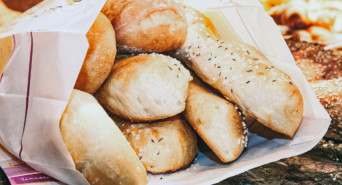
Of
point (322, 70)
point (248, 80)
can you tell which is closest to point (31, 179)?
point (248, 80)

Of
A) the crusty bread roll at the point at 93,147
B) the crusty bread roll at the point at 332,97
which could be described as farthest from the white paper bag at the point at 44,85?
the crusty bread roll at the point at 332,97

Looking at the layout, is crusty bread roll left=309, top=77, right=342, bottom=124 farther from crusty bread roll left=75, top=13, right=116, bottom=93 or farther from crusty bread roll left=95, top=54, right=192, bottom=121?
crusty bread roll left=75, top=13, right=116, bottom=93

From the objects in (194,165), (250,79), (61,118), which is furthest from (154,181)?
(250,79)

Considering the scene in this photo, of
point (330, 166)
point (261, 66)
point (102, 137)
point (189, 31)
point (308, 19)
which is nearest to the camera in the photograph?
point (102, 137)

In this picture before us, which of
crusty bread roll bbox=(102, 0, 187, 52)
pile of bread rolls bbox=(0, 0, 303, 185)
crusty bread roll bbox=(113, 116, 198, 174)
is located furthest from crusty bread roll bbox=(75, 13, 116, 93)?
crusty bread roll bbox=(113, 116, 198, 174)

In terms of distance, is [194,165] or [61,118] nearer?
[61,118]

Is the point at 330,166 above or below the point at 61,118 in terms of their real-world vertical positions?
below

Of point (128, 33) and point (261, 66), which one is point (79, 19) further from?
point (261, 66)

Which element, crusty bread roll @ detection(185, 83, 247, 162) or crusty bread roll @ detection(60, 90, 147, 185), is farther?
crusty bread roll @ detection(185, 83, 247, 162)
